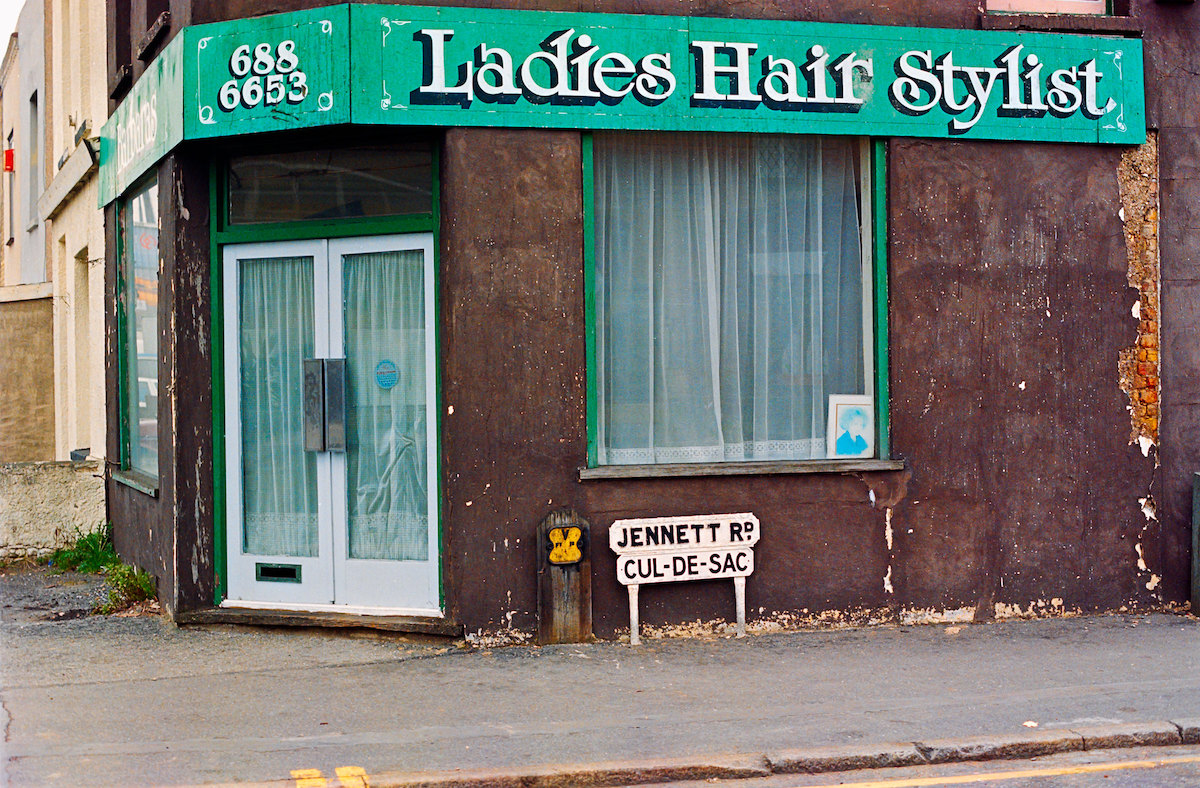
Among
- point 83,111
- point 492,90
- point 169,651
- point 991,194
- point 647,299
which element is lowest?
point 169,651

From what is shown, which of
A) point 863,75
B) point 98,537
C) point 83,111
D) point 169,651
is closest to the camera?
point 169,651

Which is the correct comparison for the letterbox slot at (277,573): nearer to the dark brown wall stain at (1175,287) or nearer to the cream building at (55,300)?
the cream building at (55,300)

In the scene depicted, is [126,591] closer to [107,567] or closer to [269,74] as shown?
[107,567]

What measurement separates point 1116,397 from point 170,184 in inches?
266

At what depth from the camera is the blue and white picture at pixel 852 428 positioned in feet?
28.7

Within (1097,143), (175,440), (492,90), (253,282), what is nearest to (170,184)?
(253,282)

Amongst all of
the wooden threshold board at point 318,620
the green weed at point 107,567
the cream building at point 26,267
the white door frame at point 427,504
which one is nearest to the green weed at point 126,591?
the green weed at point 107,567

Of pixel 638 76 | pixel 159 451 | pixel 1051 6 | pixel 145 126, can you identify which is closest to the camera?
pixel 638 76

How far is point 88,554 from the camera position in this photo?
36.9 feet

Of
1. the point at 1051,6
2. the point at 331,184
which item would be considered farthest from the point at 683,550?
the point at 1051,6

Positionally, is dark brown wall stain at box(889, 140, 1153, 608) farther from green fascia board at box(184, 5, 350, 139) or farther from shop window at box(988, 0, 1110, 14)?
green fascia board at box(184, 5, 350, 139)

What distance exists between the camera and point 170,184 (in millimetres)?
8766

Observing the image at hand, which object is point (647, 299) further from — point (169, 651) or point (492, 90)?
point (169, 651)

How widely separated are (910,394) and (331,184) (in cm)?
416
